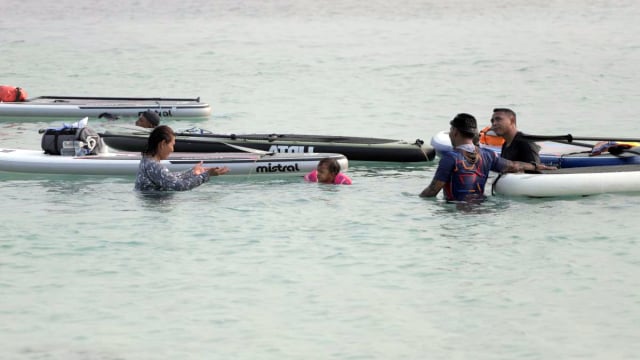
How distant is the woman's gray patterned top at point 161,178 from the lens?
15812mm

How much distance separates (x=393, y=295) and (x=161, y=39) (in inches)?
1394

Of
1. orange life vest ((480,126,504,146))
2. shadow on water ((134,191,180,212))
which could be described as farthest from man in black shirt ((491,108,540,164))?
shadow on water ((134,191,180,212))

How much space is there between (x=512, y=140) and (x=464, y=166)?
4.20 feet

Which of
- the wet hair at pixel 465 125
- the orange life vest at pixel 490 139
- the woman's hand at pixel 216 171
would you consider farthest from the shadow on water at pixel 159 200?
the orange life vest at pixel 490 139

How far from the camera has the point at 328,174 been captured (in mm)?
17172

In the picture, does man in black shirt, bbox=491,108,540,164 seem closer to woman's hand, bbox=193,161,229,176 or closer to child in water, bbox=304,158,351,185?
child in water, bbox=304,158,351,185

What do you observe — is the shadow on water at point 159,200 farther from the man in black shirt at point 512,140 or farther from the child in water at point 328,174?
the man in black shirt at point 512,140

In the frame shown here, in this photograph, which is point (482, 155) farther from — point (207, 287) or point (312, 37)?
point (312, 37)

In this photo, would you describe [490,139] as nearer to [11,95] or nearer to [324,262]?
[324,262]

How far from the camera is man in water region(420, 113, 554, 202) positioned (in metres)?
14.5

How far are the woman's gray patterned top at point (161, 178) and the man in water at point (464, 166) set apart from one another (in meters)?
3.01

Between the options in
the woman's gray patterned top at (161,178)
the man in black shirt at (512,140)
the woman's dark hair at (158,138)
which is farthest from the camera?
the woman's gray patterned top at (161,178)

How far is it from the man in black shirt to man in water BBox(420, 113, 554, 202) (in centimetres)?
33

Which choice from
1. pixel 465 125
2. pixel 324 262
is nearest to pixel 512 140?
pixel 465 125
